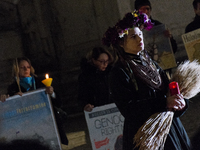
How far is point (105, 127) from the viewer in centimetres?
367

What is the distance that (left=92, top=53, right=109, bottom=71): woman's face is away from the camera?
3730mm

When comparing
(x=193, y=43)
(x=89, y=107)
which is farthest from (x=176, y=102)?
(x=193, y=43)

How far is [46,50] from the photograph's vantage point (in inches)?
298

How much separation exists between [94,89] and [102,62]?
1.17 feet

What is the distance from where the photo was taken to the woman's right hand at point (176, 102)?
2.03 m

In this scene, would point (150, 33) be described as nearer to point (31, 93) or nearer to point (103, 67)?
point (103, 67)

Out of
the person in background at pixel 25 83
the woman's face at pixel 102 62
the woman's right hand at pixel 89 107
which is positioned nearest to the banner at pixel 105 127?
the woman's right hand at pixel 89 107

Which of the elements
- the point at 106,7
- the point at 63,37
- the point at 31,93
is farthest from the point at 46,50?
the point at 31,93

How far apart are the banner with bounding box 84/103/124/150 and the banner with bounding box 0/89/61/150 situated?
447mm

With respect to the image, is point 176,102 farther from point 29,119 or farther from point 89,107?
point 29,119

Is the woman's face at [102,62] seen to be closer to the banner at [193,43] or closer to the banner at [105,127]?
the banner at [105,127]

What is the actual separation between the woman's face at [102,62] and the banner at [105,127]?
19.2 inches

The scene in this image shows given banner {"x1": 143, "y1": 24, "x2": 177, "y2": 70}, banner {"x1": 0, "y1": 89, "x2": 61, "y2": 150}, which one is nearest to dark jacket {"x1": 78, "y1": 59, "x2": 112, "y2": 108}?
banner {"x1": 0, "y1": 89, "x2": 61, "y2": 150}

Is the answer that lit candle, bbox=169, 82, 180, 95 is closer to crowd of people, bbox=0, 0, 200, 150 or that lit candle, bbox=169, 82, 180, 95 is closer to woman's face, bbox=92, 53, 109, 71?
crowd of people, bbox=0, 0, 200, 150
